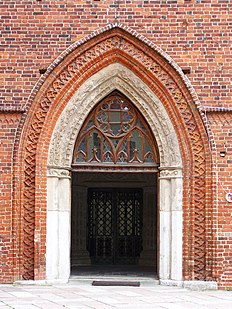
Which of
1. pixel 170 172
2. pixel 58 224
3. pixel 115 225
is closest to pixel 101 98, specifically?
pixel 170 172

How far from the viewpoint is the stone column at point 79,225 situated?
54.2 ft

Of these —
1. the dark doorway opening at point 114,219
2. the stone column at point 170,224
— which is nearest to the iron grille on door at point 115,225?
the dark doorway opening at point 114,219

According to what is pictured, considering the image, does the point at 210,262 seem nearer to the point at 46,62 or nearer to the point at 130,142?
the point at 130,142

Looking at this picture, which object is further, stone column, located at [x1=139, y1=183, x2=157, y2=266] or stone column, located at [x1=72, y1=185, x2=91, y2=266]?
stone column, located at [x1=139, y1=183, x2=157, y2=266]

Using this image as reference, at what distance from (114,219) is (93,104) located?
5105mm

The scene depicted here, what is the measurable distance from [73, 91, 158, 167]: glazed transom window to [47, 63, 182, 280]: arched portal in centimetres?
2

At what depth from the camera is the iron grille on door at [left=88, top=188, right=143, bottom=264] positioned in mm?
16844

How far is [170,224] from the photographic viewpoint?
1216 centimetres

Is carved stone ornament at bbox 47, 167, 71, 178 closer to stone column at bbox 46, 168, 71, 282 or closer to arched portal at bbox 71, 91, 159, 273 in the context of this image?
stone column at bbox 46, 168, 71, 282

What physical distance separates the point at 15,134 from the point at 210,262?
4.24 meters

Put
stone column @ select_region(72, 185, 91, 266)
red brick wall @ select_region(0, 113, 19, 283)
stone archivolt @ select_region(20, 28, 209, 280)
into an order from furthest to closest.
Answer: stone column @ select_region(72, 185, 91, 266)
stone archivolt @ select_region(20, 28, 209, 280)
red brick wall @ select_region(0, 113, 19, 283)

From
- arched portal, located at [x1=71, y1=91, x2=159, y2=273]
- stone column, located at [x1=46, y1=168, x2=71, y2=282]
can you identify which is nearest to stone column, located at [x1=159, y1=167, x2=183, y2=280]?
stone column, located at [x1=46, y1=168, x2=71, y2=282]

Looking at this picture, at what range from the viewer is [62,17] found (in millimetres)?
12164

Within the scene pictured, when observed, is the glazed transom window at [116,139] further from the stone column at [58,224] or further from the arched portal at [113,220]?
the arched portal at [113,220]
